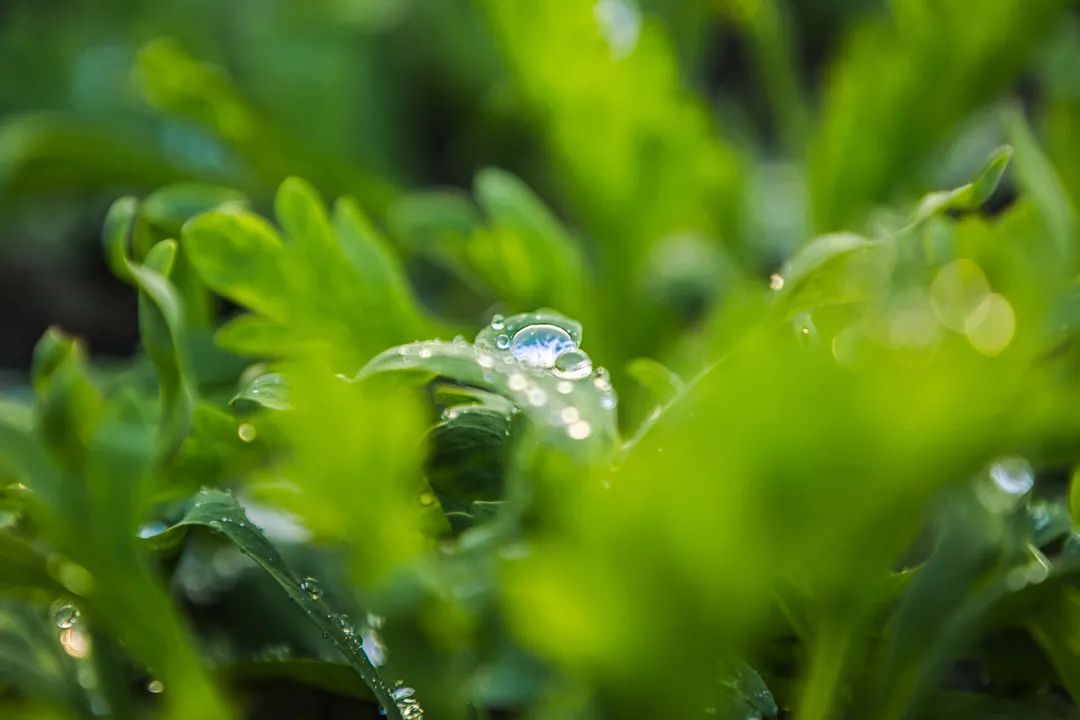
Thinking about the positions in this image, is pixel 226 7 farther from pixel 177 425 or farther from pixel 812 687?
pixel 812 687

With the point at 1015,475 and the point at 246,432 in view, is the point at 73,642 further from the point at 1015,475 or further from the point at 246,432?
the point at 1015,475

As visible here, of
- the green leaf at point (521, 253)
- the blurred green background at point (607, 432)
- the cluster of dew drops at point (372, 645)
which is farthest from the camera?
the green leaf at point (521, 253)

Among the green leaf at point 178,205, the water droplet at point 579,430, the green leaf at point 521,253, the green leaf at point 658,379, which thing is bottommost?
the water droplet at point 579,430

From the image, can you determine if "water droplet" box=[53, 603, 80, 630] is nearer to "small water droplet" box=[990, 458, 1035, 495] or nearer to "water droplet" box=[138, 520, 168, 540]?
"water droplet" box=[138, 520, 168, 540]

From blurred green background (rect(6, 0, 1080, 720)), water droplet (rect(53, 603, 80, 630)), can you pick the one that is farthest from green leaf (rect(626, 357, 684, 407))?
water droplet (rect(53, 603, 80, 630))

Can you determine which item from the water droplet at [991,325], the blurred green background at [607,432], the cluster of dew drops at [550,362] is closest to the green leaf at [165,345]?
the blurred green background at [607,432]

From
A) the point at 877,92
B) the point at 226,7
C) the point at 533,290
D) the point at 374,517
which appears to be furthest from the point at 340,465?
the point at 226,7

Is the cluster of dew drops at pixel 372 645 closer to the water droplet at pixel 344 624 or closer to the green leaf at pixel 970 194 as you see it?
the water droplet at pixel 344 624
